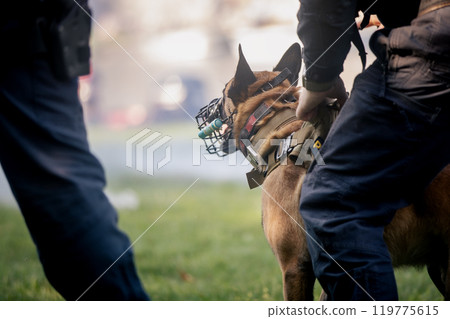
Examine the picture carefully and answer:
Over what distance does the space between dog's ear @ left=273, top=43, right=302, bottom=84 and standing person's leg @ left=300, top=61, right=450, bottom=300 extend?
2.66 feet

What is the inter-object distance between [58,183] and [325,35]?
0.94 m

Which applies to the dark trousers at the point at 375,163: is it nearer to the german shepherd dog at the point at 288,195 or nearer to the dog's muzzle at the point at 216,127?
the german shepherd dog at the point at 288,195

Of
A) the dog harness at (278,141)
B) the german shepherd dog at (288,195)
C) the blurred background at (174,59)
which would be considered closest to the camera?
the german shepherd dog at (288,195)

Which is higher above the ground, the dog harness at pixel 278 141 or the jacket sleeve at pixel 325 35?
the jacket sleeve at pixel 325 35

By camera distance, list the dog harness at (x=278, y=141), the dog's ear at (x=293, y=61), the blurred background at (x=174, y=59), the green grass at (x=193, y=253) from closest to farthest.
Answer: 1. the dog harness at (x=278, y=141)
2. the dog's ear at (x=293, y=61)
3. the blurred background at (x=174, y=59)
4. the green grass at (x=193, y=253)

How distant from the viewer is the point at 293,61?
2340mm

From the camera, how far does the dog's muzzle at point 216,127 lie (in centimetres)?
235

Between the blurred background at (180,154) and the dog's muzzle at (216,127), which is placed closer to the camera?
the dog's muzzle at (216,127)

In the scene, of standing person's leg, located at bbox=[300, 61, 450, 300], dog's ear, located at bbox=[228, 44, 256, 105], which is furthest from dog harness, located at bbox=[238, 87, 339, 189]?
standing person's leg, located at bbox=[300, 61, 450, 300]

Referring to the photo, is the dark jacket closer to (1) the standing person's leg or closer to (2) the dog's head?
(1) the standing person's leg

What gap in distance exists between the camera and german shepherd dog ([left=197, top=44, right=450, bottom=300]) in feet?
5.82

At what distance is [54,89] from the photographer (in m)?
1.38

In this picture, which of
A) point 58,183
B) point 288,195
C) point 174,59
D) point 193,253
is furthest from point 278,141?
point 193,253

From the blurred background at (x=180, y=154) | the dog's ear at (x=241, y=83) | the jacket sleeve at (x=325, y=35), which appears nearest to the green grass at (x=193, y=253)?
the blurred background at (x=180, y=154)
